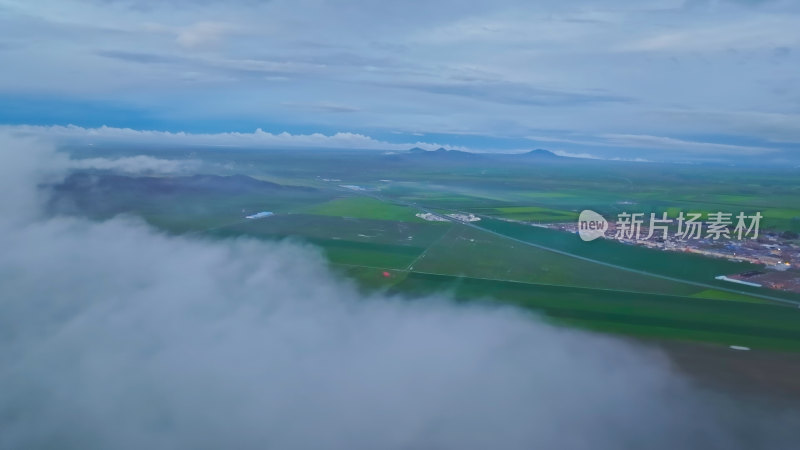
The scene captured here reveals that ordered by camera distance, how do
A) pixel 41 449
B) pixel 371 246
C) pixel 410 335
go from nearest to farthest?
1. pixel 41 449
2. pixel 410 335
3. pixel 371 246

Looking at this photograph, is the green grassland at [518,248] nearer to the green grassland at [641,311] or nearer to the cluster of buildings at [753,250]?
the green grassland at [641,311]

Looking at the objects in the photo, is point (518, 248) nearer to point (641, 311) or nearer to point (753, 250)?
point (641, 311)

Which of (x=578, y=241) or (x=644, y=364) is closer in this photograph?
(x=644, y=364)

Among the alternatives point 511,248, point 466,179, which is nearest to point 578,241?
point 511,248

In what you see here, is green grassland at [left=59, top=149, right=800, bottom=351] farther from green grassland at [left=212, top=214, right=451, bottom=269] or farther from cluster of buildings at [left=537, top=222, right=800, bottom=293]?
cluster of buildings at [left=537, top=222, right=800, bottom=293]

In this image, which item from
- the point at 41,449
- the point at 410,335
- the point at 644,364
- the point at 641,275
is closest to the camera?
the point at 41,449

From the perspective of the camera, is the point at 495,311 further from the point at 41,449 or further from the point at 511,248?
the point at 41,449

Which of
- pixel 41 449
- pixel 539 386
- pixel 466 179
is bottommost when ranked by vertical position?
pixel 41 449

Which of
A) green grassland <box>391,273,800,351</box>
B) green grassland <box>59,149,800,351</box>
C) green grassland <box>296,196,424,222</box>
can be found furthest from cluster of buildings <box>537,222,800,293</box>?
green grassland <box>296,196,424,222</box>

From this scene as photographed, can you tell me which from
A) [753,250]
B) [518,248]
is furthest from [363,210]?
[753,250]

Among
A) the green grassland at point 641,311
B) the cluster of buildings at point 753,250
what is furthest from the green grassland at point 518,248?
the cluster of buildings at point 753,250

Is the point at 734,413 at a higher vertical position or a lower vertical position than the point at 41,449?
higher
